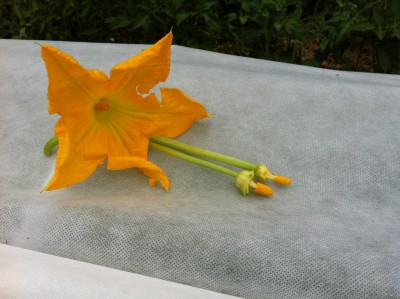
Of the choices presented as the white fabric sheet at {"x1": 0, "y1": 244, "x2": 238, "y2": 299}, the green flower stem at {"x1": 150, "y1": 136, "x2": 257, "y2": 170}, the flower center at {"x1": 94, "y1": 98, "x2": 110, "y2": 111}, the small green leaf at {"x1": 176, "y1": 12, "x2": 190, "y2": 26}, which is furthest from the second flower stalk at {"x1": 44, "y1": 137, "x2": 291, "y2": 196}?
the small green leaf at {"x1": 176, "y1": 12, "x2": 190, "y2": 26}

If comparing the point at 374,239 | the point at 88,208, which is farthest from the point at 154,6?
the point at 374,239

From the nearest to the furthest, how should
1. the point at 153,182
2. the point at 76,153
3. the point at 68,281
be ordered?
the point at 68,281 < the point at 76,153 < the point at 153,182

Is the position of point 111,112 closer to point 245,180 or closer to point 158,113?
point 158,113

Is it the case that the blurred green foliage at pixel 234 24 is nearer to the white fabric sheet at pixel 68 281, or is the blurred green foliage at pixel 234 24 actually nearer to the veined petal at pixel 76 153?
the veined petal at pixel 76 153

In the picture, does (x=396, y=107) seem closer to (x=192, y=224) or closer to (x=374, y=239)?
(x=374, y=239)

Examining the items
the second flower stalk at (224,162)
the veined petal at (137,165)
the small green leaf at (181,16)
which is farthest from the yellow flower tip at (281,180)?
the small green leaf at (181,16)

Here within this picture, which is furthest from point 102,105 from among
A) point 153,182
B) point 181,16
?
point 181,16
